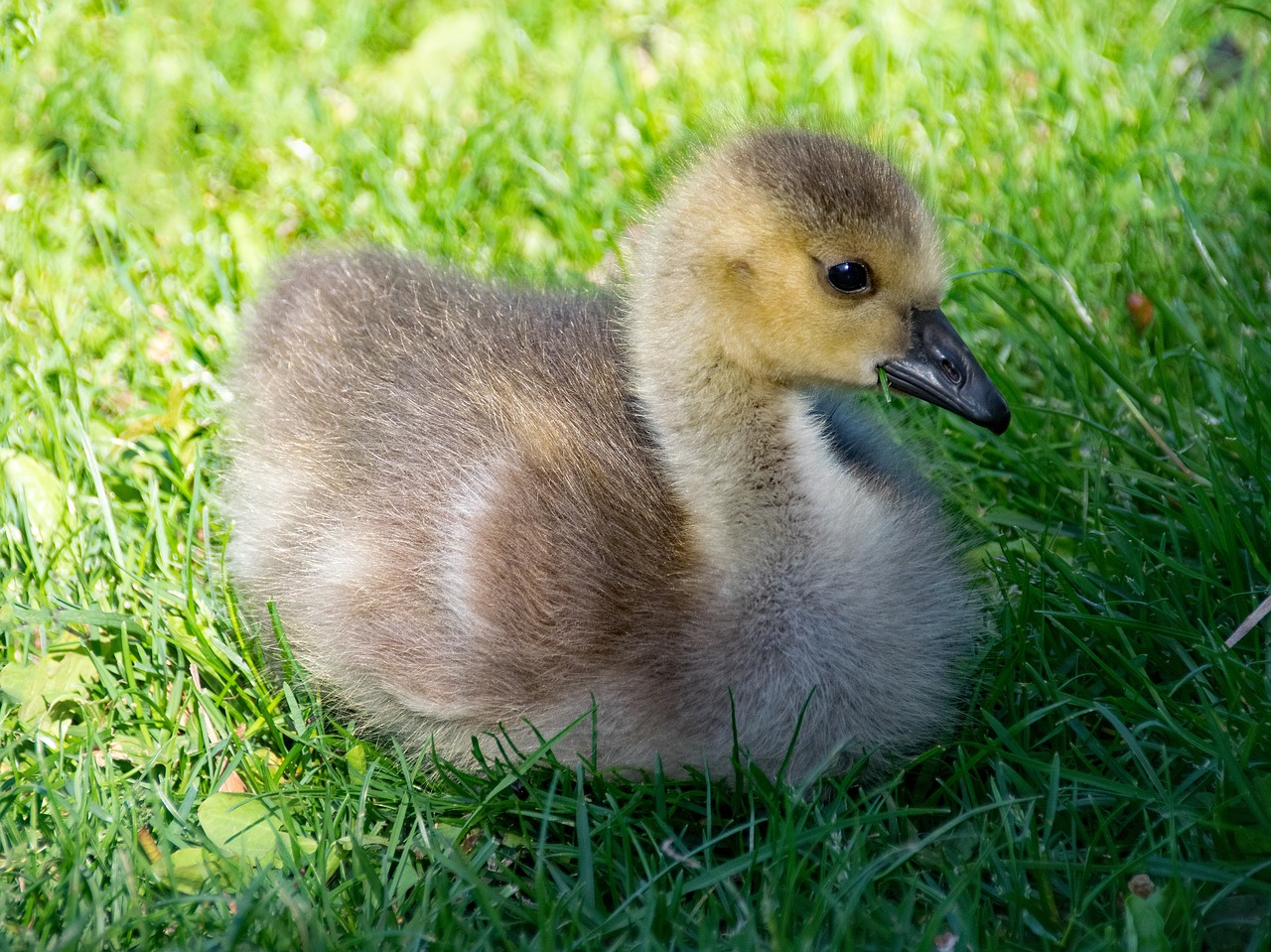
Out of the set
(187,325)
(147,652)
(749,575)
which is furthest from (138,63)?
(749,575)

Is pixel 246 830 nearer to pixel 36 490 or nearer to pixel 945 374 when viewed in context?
pixel 36 490

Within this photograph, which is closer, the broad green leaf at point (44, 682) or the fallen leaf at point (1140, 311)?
the broad green leaf at point (44, 682)

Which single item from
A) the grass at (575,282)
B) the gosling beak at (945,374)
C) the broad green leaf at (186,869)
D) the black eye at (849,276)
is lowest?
the broad green leaf at (186,869)

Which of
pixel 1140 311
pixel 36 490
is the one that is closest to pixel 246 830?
pixel 36 490

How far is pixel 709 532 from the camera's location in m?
2.19

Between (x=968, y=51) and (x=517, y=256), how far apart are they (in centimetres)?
159

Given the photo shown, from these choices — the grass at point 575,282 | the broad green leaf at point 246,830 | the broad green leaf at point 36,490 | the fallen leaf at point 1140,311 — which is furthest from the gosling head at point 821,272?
the broad green leaf at point 36,490

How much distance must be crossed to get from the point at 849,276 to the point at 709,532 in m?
0.46

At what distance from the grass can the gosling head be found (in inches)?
12.2

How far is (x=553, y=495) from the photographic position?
2258 millimetres

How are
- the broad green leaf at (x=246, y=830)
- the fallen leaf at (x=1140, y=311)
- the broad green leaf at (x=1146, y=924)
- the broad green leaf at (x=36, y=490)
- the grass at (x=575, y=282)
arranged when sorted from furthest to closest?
the fallen leaf at (x=1140, y=311)
the broad green leaf at (x=36, y=490)
the broad green leaf at (x=246, y=830)
the grass at (x=575, y=282)
the broad green leaf at (x=1146, y=924)

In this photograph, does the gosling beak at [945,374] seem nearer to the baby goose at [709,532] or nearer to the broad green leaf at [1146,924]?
the baby goose at [709,532]

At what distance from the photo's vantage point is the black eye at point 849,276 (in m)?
2.13

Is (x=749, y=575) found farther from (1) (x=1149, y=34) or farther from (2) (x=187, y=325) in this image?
(1) (x=1149, y=34)
